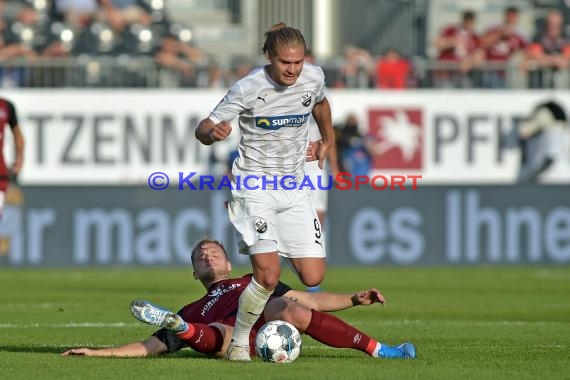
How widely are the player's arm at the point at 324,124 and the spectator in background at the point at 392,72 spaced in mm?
14307

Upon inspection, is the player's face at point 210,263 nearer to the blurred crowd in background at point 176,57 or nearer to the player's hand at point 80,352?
the player's hand at point 80,352

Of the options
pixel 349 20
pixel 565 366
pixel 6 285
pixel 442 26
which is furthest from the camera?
pixel 349 20

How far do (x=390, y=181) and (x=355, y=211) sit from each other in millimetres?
1039

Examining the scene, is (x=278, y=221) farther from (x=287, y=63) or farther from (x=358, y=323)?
(x=358, y=323)

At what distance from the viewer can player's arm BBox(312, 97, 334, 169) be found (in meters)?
9.27

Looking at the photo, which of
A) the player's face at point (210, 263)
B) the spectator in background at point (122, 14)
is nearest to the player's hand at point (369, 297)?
the player's face at point (210, 263)

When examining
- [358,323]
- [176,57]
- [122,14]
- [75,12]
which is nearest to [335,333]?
[358,323]

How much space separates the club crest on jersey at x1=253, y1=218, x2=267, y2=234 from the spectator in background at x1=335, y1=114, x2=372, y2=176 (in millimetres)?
13634

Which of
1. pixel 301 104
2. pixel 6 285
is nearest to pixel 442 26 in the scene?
pixel 6 285

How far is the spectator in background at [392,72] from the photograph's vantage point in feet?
77.7

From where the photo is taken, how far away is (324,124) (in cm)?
940

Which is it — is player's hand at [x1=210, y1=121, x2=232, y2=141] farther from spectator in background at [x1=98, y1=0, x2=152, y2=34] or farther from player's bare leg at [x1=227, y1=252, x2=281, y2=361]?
spectator in background at [x1=98, y1=0, x2=152, y2=34]

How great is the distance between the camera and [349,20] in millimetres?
29812

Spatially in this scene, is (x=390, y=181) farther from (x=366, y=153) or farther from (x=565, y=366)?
(x=565, y=366)
